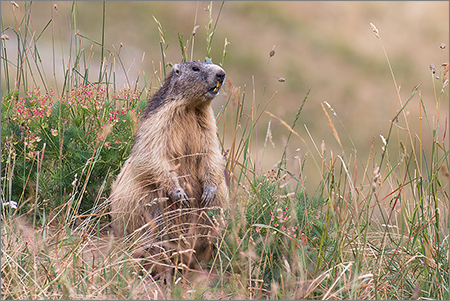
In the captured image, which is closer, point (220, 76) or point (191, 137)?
point (220, 76)

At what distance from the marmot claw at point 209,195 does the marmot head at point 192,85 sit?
71cm

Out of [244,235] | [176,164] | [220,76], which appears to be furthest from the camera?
[176,164]

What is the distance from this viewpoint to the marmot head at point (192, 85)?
12.0 ft

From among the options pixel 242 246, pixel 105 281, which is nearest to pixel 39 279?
pixel 105 281

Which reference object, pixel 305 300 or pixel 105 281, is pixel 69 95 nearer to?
pixel 105 281

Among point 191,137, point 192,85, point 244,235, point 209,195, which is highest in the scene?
point 192,85

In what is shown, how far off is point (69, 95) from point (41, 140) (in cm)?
51

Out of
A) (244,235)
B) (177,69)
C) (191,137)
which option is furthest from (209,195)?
(177,69)

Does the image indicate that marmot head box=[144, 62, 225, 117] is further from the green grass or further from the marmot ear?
the green grass

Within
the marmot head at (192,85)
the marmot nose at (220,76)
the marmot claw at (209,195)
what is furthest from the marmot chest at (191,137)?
the marmot nose at (220,76)

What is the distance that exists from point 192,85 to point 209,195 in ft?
2.99

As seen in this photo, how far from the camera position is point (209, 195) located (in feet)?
12.2

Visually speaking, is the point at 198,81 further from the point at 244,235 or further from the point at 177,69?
the point at 244,235

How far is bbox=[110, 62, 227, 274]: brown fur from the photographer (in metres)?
3.63
